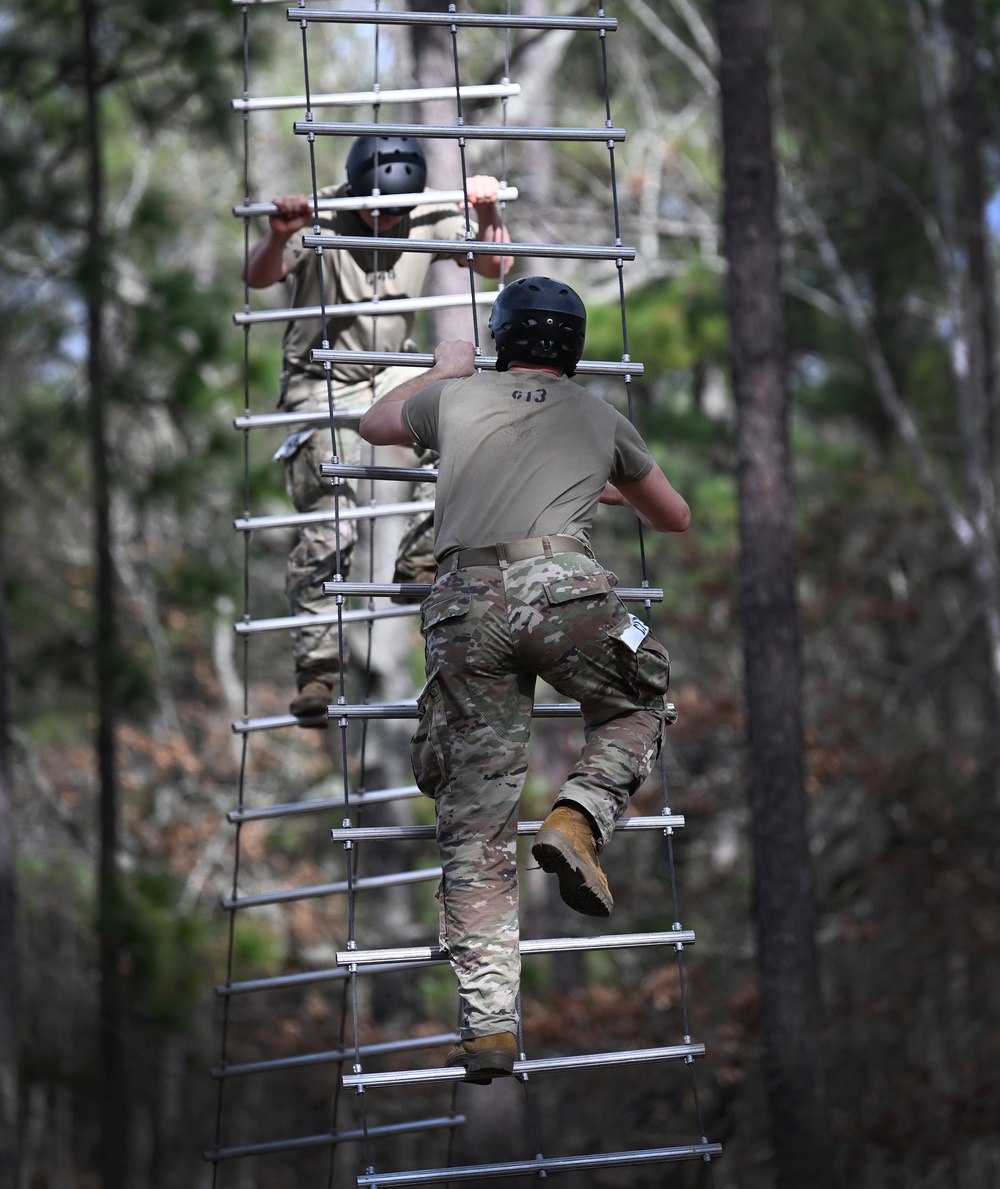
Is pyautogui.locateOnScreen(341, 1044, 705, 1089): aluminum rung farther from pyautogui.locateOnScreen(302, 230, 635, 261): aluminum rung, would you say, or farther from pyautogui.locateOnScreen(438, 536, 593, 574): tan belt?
pyautogui.locateOnScreen(302, 230, 635, 261): aluminum rung

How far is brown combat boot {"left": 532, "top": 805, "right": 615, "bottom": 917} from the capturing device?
3.84m

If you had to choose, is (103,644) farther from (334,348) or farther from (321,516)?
(321,516)

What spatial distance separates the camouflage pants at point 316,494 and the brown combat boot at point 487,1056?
2.13m

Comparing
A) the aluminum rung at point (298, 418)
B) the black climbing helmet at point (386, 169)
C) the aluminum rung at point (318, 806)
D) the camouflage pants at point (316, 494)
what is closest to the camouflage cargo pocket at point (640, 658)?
the aluminum rung at point (318, 806)

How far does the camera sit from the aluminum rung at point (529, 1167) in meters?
3.97

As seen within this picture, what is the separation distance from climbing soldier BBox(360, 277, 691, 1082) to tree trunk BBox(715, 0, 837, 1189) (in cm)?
406

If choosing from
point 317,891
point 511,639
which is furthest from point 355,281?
point 511,639

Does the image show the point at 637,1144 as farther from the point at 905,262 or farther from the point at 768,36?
the point at 905,262

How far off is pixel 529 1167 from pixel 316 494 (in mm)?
2699

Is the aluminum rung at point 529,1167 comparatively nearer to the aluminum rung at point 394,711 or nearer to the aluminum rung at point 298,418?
the aluminum rung at point 394,711

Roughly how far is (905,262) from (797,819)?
952cm

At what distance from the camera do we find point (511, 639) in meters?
4.06

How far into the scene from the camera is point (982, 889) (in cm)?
1189

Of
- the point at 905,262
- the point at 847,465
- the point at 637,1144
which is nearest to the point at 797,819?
the point at 637,1144
